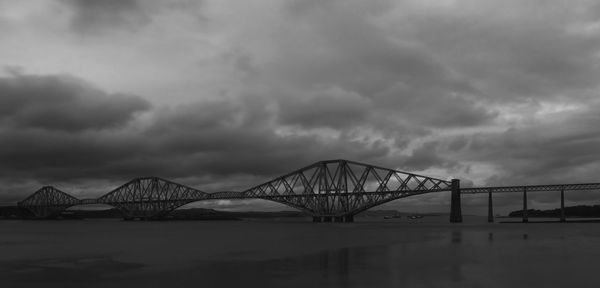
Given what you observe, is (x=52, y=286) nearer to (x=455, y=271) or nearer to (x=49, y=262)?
(x=49, y=262)

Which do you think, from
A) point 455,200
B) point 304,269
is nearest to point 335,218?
point 455,200

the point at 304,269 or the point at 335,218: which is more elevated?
the point at 304,269

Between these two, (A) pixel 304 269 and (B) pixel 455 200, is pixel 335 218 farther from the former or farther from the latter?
Result: (A) pixel 304 269

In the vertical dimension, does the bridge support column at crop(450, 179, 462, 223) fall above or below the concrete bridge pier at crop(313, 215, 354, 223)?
above

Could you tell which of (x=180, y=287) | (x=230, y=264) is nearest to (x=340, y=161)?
(x=230, y=264)

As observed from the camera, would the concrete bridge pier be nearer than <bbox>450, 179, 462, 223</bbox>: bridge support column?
No

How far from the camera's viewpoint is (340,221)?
5743 inches

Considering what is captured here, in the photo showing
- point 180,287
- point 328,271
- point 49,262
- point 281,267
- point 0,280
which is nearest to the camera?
point 180,287

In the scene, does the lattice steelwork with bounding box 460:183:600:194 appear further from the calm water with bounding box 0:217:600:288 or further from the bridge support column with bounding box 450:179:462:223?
the calm water with bounding box 0:217:600:288

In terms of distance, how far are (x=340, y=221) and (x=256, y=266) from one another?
119 metres

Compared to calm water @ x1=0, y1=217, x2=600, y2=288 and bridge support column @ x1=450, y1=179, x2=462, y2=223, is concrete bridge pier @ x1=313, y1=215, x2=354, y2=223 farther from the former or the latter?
calm water @ x1=0, y1=217, x2=600, y2=288

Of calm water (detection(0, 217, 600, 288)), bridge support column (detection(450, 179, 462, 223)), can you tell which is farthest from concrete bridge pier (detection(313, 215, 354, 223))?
calm water (detection(0, 217, 600, 288))

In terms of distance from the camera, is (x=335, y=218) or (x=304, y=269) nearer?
(x=304, y=269)

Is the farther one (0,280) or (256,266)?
(256,266)
